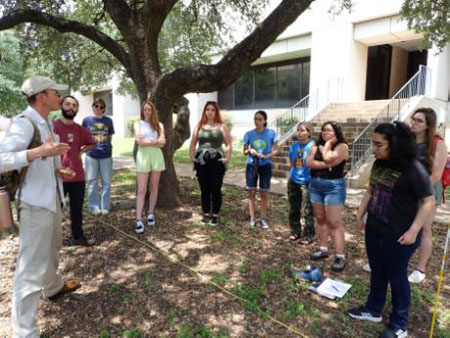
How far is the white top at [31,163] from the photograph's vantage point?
96.0 inches

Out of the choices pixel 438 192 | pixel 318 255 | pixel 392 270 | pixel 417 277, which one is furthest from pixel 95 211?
pixel 438 192

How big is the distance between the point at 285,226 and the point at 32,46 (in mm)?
7131

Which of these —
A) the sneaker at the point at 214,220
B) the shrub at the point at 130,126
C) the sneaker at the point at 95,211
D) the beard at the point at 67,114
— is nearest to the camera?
the beard at the point at 67,114

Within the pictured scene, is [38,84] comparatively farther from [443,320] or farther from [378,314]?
[443,320]

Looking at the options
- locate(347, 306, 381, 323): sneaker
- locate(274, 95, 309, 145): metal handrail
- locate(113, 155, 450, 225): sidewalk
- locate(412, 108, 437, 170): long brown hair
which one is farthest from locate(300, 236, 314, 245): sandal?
locate(274, 95, 309, 145): metal handrail

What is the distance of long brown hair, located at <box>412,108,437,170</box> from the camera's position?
3.54 metres

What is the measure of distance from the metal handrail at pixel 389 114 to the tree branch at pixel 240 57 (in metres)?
4.73

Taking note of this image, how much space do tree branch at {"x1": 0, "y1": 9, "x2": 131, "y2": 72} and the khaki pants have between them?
4.05 metres

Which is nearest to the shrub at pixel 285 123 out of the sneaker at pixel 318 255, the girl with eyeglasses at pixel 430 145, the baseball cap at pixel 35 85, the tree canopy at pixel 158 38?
the tree canopy at pixel 158 38

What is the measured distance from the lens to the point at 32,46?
810 cm

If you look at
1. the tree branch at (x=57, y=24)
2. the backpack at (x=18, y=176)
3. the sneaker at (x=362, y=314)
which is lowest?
the sneaker at (x=362, y=314)

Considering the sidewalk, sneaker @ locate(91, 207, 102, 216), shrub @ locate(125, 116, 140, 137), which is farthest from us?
shrub @ locate(125, 116, 140, 137)

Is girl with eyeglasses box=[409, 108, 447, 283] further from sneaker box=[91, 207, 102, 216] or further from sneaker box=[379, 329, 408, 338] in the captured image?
sneaker box=[91, 207, 102, 216]

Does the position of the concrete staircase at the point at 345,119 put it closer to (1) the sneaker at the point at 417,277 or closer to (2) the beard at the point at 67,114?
(1) the sneaker at the point at 417,277
